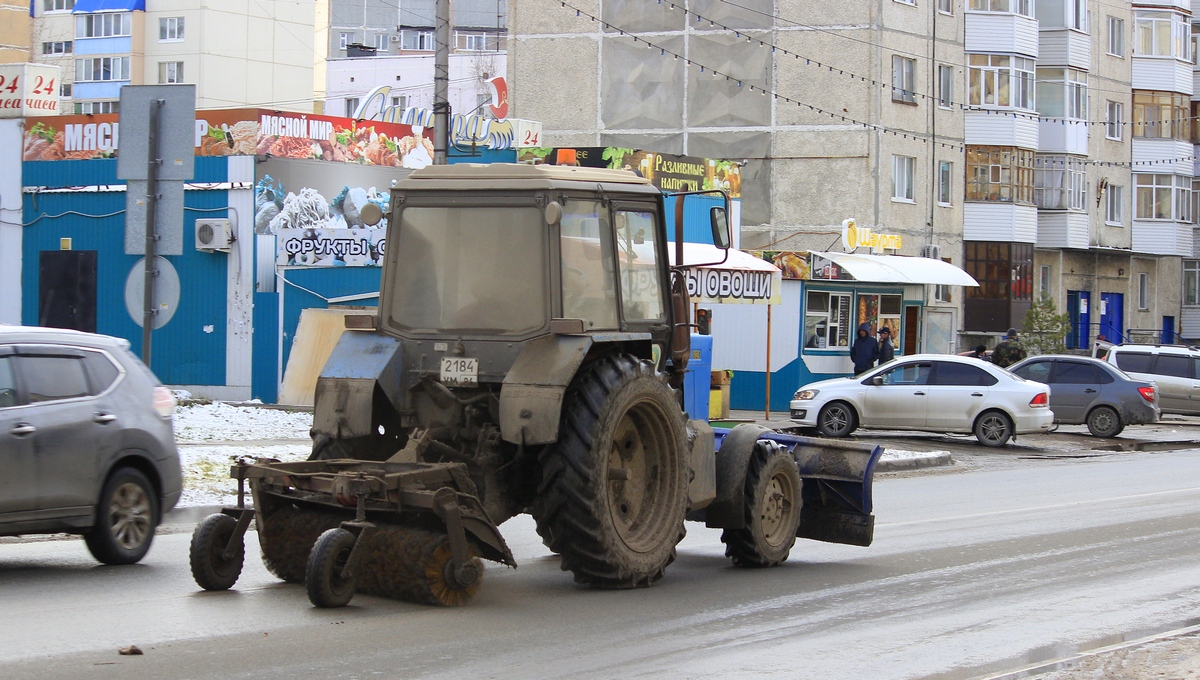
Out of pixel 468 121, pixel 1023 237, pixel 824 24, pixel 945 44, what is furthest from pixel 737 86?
pixel 468 121

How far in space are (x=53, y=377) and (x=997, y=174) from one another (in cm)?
4320

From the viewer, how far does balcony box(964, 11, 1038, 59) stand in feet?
160

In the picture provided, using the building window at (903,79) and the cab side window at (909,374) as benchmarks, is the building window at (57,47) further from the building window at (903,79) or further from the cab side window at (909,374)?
the cab side window at (909,374)

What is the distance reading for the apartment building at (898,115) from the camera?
44281 mm

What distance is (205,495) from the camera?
564 inches

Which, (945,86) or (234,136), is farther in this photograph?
(945,86)

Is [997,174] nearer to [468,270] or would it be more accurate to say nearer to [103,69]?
[468,270]

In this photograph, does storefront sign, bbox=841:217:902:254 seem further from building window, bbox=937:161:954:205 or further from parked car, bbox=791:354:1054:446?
parked car, bbox=791:354:1054:446

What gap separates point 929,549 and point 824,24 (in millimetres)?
34633

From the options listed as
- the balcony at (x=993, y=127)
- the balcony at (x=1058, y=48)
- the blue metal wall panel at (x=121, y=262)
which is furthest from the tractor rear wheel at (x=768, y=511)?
the balcony at (x=1058, y=48)

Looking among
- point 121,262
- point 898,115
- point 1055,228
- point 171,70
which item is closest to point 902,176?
point 898,115

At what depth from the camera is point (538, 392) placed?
8.80m

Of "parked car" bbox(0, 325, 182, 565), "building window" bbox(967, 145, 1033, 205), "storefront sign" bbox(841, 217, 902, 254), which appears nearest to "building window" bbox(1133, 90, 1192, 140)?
"building window" bbox(967, 145, 1033, 205)

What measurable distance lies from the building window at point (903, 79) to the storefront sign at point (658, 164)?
1163 cm
